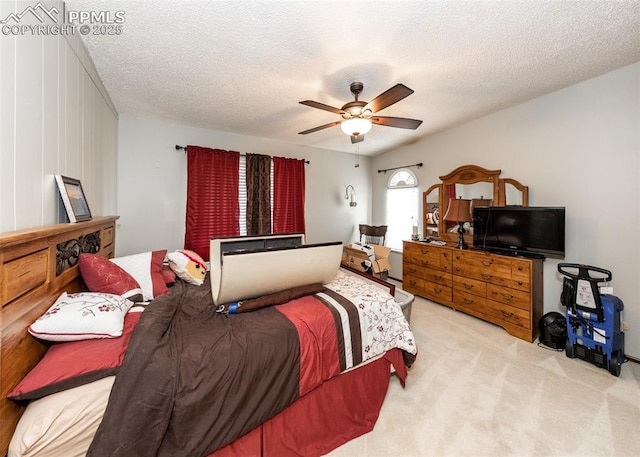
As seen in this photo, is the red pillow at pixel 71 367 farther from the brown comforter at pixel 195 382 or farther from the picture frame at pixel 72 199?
the picture frame at pixel 72 199

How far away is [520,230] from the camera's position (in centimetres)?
271

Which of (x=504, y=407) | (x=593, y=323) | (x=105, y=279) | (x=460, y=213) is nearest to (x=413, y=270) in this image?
(x=460, y=213)

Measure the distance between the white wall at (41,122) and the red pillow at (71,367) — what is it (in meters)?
0.55

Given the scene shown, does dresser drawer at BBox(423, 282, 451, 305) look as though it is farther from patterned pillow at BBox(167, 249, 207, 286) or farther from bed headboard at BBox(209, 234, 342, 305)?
patterned pillow at BBox(167, 249, 207, 286)

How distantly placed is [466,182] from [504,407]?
2.72m

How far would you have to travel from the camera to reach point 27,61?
3.61ft

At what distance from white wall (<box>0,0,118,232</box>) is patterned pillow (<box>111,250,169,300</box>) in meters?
0.56

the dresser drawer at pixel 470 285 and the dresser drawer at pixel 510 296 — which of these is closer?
the dresser drawer at pixel 510 296

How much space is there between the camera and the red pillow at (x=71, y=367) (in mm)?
857

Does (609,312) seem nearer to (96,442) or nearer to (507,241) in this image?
(507,241)

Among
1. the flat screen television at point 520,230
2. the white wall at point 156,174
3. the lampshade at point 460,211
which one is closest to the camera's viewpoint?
the flat screen television at point 520,230

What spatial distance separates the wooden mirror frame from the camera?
3.02 metres

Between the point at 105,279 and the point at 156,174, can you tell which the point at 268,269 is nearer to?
the point at 105,279

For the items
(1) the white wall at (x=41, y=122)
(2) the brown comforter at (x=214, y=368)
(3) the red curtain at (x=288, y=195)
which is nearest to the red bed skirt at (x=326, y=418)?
(2) the brown comforter at (x=214, y=368)
